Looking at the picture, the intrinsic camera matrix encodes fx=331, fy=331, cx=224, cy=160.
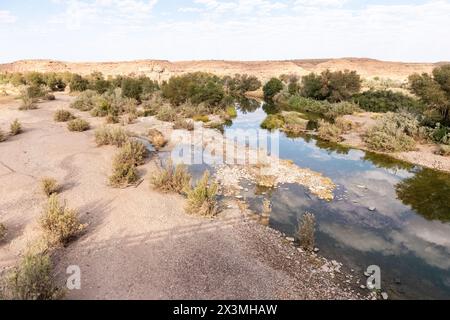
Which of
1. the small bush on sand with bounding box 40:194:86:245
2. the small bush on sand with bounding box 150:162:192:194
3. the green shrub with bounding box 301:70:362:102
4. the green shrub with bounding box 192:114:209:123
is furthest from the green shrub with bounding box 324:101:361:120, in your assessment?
the small bush on sand with bounding box 40:194:86:245

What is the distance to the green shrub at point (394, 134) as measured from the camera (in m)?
20.6

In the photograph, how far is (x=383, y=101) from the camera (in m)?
34.3

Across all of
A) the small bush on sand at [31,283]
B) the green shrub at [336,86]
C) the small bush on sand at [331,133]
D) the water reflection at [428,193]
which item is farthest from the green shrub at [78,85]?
the small bush on sand at [31,283]

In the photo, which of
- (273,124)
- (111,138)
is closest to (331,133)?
(273,124)

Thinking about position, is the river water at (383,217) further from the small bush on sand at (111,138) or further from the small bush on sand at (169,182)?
the small bush on sand at (111,138)

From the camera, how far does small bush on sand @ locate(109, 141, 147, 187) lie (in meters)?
12.6

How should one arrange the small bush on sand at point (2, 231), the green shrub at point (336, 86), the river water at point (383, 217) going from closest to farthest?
the small bush on sand at point (2, 231) → the river water at point (383, 217) → the green shrub at point (336, 86)

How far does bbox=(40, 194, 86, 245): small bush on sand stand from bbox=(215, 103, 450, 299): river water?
6.08 m

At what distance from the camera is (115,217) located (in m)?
10.1

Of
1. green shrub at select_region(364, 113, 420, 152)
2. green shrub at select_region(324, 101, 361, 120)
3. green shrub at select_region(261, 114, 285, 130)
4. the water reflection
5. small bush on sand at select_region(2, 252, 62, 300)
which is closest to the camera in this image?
small bush on sand at select_region(2, 252, 62, 300)

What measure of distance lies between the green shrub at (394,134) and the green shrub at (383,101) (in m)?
8.99

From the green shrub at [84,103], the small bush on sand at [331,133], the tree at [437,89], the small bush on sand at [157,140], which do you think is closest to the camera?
the small bush on sand at [157,140]

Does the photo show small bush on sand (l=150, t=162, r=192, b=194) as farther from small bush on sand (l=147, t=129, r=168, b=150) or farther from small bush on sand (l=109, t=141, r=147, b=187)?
small bush on sand (l=147, t=129, r=168, b=150)

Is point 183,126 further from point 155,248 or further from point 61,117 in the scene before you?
point 155,248
